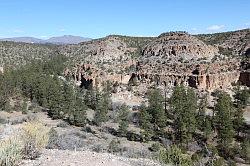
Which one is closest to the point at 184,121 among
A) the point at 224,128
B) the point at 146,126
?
the point at 146,126

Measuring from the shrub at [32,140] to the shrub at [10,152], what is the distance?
1.19m

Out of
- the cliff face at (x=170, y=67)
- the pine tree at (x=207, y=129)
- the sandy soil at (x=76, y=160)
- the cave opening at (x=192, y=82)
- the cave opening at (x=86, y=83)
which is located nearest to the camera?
the sandy soil at (x=76, y=160)

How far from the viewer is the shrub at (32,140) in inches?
927

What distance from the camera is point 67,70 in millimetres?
119188

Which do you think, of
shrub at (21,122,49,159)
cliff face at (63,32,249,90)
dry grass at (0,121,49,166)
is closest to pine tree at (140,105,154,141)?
dry grass at (0,121,49,166)

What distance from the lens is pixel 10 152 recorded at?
20875 millimetres

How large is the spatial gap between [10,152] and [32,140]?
284cm

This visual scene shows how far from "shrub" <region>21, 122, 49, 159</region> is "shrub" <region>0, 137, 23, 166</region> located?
119 cm

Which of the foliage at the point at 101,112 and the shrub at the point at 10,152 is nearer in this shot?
the shrub at the point at 10,152

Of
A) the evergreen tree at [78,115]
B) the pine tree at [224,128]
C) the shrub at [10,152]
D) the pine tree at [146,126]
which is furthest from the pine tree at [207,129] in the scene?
the shrub at [10,152]

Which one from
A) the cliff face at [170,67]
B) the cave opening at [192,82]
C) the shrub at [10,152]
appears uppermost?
the shrub at [10,152]

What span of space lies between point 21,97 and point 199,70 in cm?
4008

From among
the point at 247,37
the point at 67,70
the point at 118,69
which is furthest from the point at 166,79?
the point at 247,37

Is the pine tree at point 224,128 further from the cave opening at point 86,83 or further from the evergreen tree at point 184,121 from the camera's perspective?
the cave opening at point 86,83
